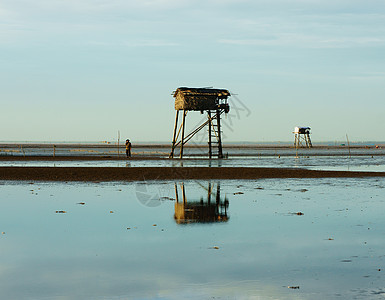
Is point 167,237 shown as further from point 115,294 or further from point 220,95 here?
point 220,95

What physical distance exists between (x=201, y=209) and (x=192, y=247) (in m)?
5.97

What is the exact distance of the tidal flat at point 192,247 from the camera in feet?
26.2

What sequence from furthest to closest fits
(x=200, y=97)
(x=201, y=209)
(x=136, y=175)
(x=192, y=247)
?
(x=200, y=97)
(x=136, y=175)
(x=201, y=209)
(x=192, y=247)

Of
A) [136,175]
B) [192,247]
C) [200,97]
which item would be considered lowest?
[192,247]

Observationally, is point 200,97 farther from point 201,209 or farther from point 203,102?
point 201,209

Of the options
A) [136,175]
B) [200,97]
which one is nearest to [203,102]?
[200,97]

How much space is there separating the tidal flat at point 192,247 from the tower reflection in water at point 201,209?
0.10 feet

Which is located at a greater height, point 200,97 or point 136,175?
point 200,97

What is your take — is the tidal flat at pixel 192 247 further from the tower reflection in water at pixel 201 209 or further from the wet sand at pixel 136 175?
the wet sand at pixel 136 175

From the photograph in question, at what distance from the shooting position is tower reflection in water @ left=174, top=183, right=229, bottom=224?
14.8 m

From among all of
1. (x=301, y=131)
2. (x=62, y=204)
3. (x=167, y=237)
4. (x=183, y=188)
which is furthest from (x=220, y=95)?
(x=301, y=131)

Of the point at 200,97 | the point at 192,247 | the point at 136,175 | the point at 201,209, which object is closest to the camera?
the point at 192,247

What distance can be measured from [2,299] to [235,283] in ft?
11.1

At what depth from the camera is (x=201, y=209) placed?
55.5ft
